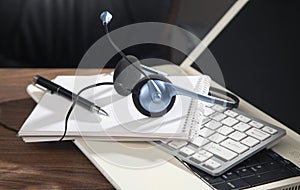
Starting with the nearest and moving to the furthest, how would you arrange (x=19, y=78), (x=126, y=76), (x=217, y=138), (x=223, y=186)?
(x=223, y=186)
(x=217, y=138)
(x=126, y=76)
(x=19, y=78)

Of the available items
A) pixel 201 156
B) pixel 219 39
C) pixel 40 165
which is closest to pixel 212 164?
pixel 201 156

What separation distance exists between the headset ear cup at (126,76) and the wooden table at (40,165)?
14 cm

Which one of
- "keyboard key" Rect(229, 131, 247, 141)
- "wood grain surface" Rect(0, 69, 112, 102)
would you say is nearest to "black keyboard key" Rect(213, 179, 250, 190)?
"keyboard key" Rect(229, 131, 247, 141)

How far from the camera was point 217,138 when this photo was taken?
2.81 feet

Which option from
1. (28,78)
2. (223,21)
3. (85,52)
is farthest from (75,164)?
(85,52)

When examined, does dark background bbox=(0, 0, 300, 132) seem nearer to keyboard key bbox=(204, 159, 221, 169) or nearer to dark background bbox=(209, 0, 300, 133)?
dark background bbox=(209, 0, 300, 133)

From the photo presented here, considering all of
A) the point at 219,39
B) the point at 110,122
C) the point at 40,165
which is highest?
the point at 219,39

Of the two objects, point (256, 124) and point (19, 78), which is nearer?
point (256, 124)

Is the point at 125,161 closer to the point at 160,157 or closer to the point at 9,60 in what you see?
the point at 160,157

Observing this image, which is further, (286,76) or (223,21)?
(223,21)

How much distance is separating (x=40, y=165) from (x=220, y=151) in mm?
261

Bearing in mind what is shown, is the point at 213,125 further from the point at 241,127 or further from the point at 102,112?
the point at 102,112

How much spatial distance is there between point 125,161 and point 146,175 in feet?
0.16

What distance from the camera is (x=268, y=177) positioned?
2.54 ft
